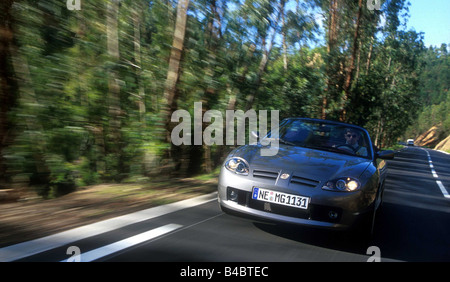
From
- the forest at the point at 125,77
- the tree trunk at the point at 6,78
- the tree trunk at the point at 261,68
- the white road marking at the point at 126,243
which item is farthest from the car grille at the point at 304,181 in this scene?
the tree trunk at the point at 261,68

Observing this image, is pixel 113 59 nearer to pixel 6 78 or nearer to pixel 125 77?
pixel 125 77

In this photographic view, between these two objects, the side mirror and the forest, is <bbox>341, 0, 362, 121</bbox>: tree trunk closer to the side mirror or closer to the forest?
the forest

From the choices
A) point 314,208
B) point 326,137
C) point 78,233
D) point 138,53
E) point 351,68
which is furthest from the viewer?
point 351,68

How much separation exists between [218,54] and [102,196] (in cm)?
520

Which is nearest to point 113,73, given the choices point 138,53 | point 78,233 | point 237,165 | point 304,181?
point 138,53

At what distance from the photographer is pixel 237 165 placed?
4.60 metres

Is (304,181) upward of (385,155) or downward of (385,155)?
downward

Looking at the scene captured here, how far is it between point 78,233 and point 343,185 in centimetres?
273

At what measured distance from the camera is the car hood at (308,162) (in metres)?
4.31

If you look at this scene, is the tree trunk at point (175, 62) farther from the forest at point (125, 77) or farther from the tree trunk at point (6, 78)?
the tree trunk at point (6, 78)

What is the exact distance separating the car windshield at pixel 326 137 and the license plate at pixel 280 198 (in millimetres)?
1426

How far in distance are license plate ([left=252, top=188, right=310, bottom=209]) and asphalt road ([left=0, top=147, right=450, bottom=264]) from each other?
11.5 inches

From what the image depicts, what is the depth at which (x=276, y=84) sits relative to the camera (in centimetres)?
1415

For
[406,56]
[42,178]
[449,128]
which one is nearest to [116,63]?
[42,178]
